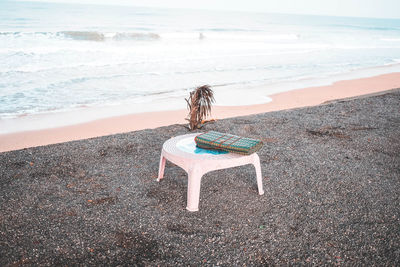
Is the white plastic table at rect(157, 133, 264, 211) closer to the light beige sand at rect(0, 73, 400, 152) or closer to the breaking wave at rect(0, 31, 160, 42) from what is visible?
the light beige sand at rect(0, 73, 400, 152)

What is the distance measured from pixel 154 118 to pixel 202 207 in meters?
4.24

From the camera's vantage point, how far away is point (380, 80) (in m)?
12.3

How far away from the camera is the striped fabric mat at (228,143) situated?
9.95ft

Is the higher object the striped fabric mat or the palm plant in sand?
the striped fabric mat

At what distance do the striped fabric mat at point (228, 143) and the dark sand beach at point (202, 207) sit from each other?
0.54 metres

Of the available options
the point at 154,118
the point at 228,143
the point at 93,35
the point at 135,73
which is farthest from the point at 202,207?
the point at 93,35

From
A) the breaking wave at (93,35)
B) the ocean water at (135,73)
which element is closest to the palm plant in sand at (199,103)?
the ocean water at (135,73)

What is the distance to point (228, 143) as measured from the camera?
3100 mm

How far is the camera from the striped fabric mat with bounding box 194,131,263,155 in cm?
303

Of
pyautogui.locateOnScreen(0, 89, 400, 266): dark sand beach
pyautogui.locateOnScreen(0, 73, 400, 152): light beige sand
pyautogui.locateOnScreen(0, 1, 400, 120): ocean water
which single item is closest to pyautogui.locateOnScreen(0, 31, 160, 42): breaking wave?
pyautogui.locateOnScreen(0, 1, 400, 120): ocean water

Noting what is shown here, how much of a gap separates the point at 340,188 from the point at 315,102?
570 cm

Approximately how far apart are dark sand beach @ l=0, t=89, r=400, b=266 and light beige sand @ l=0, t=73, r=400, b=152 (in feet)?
4.43

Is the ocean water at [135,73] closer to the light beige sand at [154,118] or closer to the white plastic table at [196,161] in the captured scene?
the light beige sand at [154,118]

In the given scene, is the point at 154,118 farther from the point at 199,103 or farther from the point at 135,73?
the point at 135,73
